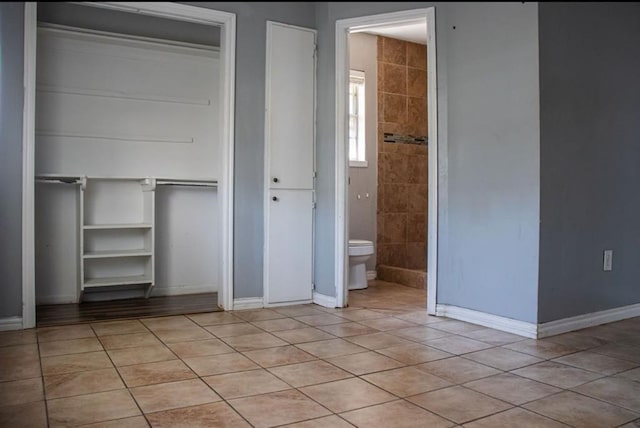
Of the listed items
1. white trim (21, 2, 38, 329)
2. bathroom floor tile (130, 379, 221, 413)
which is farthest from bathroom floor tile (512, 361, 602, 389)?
white trim (21, 2, 38, 329)

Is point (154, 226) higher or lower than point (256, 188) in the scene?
lower

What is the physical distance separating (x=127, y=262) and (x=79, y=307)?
54 centimetres

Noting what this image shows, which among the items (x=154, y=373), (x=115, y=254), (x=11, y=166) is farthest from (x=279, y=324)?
(x=11, y=166)

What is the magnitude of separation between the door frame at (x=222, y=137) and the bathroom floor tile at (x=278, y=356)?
42.1 inches

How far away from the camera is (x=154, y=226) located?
4.07m

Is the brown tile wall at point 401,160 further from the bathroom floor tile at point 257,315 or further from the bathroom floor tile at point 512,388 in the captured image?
the bathroom floor tile at point 512,388

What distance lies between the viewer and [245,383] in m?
2.20

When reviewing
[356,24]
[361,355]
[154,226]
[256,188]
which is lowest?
[361,355]

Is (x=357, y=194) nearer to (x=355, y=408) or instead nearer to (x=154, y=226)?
(x=154, y=226)

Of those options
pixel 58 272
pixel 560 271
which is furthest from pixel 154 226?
pixel 560 271

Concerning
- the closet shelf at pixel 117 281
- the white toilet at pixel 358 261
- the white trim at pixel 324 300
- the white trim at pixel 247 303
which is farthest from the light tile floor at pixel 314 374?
the white toilet at pixel 358 261

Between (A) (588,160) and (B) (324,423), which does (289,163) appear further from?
(B) (324,423)

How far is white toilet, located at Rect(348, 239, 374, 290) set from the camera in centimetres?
448

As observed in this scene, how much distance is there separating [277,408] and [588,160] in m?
2.50
